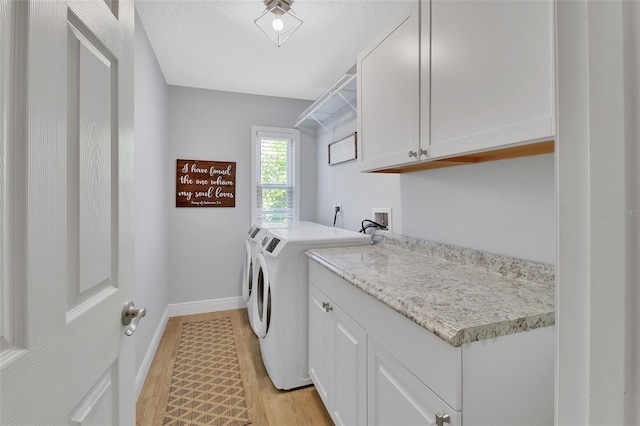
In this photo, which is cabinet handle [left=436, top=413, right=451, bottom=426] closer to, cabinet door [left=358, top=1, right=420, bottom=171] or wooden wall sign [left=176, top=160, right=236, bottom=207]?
Answer: cabinet door [left=358, top=1, right=420, bottom=171]

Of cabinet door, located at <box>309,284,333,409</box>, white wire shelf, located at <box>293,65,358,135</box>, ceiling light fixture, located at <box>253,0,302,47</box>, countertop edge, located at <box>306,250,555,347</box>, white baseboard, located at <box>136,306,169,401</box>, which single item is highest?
ceiling light fixture, located at <box>253,0,302,47</box>

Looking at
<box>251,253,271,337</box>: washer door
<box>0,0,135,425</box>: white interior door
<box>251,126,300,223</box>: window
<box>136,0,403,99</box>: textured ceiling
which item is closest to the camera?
<box>0,0,135,425</box>: white interior door

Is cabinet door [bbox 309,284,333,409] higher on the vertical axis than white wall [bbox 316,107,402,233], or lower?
lower

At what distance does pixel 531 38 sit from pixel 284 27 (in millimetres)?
1617

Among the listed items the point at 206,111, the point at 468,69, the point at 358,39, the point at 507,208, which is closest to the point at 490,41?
→ the point at 468,69

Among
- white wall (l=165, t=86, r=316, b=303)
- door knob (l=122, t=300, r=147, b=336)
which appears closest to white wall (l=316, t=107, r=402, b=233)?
white wall (l=165, t=86, r=316, b=303)

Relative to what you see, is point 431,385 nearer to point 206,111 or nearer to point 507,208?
point 507,208

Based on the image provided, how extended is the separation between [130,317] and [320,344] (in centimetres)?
106

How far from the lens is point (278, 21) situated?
1846 millimetres

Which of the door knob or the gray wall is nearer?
the gray wall

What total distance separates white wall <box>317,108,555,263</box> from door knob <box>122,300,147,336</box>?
1.36 m

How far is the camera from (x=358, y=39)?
2.19 m

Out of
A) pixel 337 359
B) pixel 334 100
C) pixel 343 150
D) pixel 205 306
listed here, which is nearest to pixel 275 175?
pixel 343 150

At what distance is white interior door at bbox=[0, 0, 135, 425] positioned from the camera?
1.46 feet
